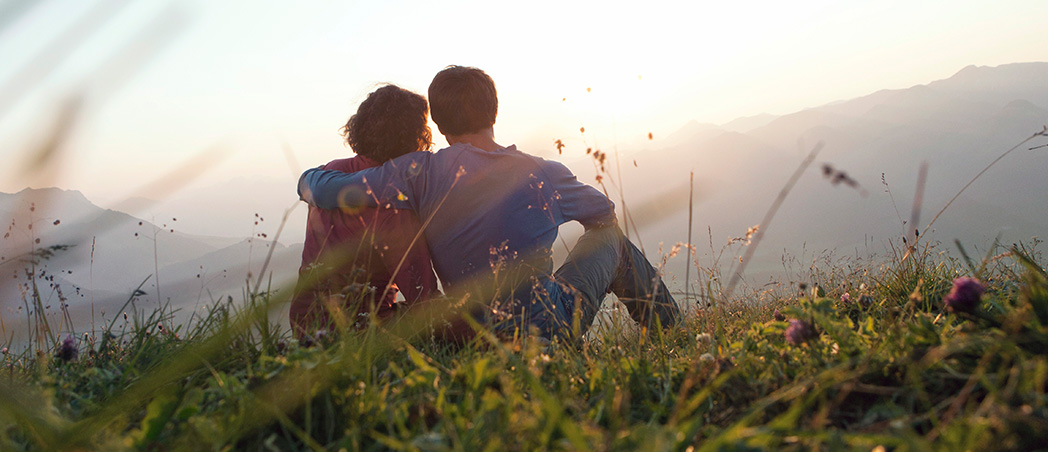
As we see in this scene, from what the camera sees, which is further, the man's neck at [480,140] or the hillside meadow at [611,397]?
the man's neck at [480,140]

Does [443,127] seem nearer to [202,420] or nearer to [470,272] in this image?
[470,272]

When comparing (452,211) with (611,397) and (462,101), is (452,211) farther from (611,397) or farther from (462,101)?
(611,397)

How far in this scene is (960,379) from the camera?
116cm

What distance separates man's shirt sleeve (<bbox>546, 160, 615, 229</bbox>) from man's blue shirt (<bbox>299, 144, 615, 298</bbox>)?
165 millimetres

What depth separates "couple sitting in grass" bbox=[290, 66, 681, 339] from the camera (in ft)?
9.71

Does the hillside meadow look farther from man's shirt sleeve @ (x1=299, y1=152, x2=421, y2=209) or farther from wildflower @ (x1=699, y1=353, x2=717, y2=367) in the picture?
man's shirt sleeve @ (x1=299, y1=152, x2=421, y2=209)

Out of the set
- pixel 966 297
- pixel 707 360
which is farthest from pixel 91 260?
pixel 966 297

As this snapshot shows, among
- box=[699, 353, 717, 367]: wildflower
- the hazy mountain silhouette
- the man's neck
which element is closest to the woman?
the man's neck

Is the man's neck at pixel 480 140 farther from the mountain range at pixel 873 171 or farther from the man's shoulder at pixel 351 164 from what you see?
the mountain range at pixel 873 171

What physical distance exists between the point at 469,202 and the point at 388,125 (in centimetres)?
78

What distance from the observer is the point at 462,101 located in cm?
350

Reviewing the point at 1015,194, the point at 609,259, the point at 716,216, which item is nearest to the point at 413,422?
the point at 609,259

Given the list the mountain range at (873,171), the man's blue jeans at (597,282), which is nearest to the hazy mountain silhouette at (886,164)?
the mountain range at (873,171)

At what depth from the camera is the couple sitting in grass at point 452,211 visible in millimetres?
2961
